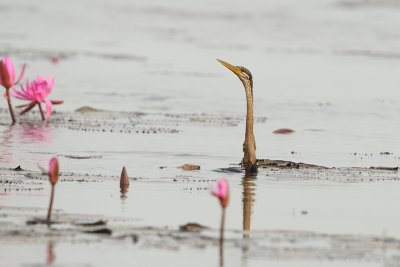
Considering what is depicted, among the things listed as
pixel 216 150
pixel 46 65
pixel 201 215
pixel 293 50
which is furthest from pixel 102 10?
pixel 201 215

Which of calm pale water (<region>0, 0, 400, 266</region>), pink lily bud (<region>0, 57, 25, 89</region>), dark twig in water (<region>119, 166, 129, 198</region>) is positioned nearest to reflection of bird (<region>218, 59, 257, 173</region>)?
calm pale water (<region>0, 0, 400, 266</region>)

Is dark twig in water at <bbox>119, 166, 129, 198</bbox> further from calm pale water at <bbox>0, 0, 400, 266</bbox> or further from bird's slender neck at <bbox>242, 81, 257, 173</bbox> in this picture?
bird's slender neck at <bbox>242, 81, 257, 173</bbox>

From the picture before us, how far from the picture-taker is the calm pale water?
10.9 meters

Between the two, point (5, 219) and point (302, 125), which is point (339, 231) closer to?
point (5, 219)

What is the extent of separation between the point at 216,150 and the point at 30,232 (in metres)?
6.11

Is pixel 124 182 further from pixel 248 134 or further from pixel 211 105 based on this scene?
pixel 211 105

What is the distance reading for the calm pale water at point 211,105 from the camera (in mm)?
10930

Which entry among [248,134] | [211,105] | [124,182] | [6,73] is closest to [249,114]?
[248,134]

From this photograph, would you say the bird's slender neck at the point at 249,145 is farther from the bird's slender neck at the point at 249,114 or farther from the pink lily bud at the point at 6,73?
the pink lily bud at the point at 6,73

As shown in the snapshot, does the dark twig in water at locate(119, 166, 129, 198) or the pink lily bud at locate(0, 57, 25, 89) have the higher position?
the pink lily bud at locate(0, 57, 25, 89)

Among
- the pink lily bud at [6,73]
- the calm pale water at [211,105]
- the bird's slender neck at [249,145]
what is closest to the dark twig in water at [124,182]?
the calm pale water at [211,105]

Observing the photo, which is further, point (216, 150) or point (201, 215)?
point (216, 150)

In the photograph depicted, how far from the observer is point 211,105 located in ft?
68.5

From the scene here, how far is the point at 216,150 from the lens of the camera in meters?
15.3
